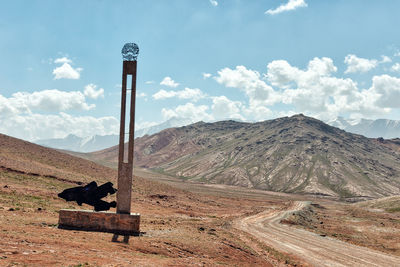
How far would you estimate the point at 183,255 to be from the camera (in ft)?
67.7

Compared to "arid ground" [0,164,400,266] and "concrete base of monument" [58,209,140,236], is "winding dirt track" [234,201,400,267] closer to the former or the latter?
"arid ground" [0,164,400,266]

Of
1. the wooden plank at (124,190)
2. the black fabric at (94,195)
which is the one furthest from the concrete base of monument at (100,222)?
the black fabric at (94,195)

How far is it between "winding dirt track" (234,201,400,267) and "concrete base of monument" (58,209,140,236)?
52.4 feet

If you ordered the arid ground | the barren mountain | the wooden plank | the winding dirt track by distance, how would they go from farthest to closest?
the barren mountain < the winding dirt track < the wooden plank < the arid ground

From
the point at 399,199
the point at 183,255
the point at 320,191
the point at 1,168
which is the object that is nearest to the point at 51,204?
the point at 1,168

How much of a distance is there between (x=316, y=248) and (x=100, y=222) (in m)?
22.8

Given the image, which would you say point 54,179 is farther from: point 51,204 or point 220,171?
point 220,171

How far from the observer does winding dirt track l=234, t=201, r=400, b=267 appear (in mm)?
28312

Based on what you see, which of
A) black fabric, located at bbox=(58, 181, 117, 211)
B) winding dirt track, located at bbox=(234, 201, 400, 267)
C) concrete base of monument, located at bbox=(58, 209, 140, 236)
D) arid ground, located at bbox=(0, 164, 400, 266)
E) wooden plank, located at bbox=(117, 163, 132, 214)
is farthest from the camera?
winding dirt track, located at bbox=(234, 201, 400, 267)

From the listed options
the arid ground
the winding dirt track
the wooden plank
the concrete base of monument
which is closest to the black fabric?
the wooden plank

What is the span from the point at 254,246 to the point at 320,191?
120 meters

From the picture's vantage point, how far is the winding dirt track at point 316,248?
2831 centimetres

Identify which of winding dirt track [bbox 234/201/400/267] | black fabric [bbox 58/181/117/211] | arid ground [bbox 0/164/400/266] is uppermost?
black fabric [bbox 58/181/117/211]

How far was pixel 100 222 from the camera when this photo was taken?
2266 centimetres
